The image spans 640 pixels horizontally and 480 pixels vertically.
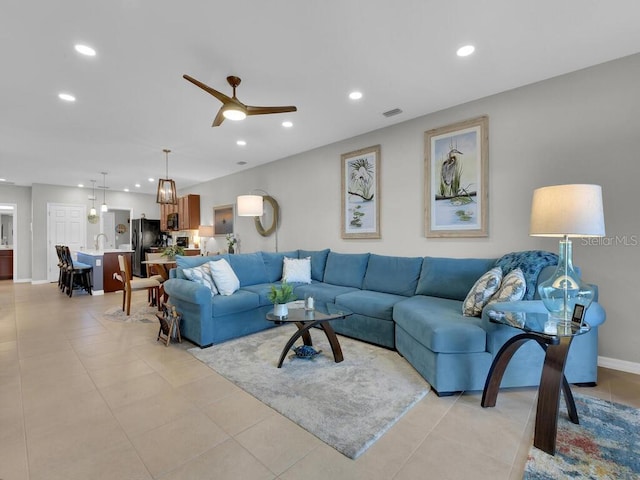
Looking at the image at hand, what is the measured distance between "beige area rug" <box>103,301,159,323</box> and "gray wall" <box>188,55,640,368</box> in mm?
3363

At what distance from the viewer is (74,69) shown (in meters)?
2.71

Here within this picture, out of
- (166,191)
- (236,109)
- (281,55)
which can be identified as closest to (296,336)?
(236,109)

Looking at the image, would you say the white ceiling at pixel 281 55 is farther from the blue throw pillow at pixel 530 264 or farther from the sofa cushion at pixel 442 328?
the sofa cushion at pixel 442 328

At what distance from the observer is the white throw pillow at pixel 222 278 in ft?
11.8

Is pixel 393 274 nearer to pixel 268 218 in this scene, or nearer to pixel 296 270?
pixel 296 270

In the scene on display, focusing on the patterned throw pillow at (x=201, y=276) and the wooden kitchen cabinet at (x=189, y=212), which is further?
the wooden kitchen cabinet at (x=189, y=212)

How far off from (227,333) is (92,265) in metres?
4.96

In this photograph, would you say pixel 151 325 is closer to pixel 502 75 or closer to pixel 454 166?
pixel 454 166

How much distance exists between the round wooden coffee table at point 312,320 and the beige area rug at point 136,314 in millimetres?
2581

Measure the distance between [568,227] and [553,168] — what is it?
137 centimetres

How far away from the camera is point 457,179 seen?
354 centimetres

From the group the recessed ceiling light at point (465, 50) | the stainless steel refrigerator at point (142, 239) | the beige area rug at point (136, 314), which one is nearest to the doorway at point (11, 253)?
the stainless steel refrigerator at point (142, 239)

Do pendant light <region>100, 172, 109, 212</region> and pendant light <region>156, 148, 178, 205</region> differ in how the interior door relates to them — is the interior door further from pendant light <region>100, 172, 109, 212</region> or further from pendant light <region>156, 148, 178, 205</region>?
pendant light <region>156, 148, 178, 205</region>

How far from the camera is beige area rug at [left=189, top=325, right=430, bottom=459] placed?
6.08ft
